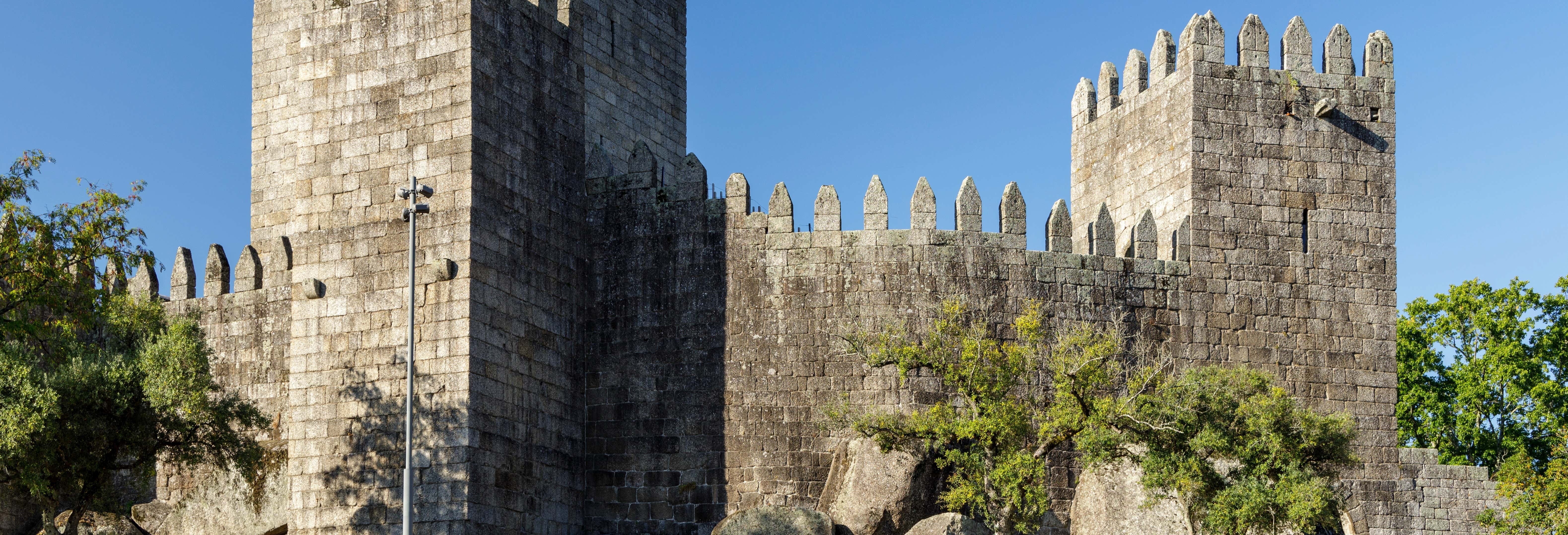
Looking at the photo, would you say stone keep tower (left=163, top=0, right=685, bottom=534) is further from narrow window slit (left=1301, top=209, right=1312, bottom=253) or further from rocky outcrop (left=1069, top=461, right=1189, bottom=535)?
narrow window slit (left=1301, top=209, right=1312, bottom=253)

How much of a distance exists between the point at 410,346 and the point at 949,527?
6.46 metres

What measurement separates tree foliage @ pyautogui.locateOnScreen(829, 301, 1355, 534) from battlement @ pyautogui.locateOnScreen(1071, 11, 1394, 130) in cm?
516

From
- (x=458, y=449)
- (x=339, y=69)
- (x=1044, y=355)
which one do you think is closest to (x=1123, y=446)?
(x=1044, y=355)

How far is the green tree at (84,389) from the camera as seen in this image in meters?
21.7

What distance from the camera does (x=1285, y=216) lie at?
25.2 meters

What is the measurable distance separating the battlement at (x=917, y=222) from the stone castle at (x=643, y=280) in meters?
0.04

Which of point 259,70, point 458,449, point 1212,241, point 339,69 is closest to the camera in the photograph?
point 458,449

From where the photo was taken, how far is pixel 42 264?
2156 cm

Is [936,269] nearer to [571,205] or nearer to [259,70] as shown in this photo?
[571,205]

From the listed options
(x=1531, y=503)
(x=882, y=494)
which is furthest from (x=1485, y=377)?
(x=882, y=494)

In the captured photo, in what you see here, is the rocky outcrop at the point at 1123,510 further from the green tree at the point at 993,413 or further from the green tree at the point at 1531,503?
the green tree at the point at 1531,503

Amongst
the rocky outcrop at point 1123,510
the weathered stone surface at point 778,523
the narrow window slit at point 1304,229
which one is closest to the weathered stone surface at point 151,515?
the weathered stone surface at point 778,523

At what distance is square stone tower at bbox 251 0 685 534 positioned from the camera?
69.7 feet

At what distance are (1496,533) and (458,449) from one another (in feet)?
46.3
